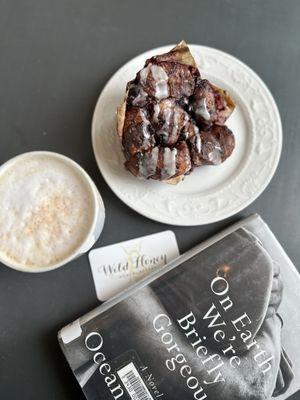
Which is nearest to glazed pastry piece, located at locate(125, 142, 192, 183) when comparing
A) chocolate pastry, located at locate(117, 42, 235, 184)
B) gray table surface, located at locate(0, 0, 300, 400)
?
chocolate pastry, located at locate(117, 42, 235, 184)

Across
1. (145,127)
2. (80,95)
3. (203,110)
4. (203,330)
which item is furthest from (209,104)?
(203,330)

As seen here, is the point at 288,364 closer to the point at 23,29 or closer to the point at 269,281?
the point at 269,281

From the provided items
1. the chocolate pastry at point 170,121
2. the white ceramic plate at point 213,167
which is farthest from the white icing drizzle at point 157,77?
the white ceramic plate at point 213,167

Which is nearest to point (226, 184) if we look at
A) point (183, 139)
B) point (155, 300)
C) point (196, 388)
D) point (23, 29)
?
point (183, 139)

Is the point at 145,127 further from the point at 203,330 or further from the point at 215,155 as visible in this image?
the point at 203,330

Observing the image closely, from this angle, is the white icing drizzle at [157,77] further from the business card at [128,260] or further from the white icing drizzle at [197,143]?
the business card at [128,260]

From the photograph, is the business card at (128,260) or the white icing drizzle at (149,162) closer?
the white icing drizzle at (149,162)

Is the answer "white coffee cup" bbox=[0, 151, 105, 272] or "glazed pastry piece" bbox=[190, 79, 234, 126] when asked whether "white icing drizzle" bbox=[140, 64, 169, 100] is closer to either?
"glazed pastry piece" bbox=[190, 79, 234, 126]
